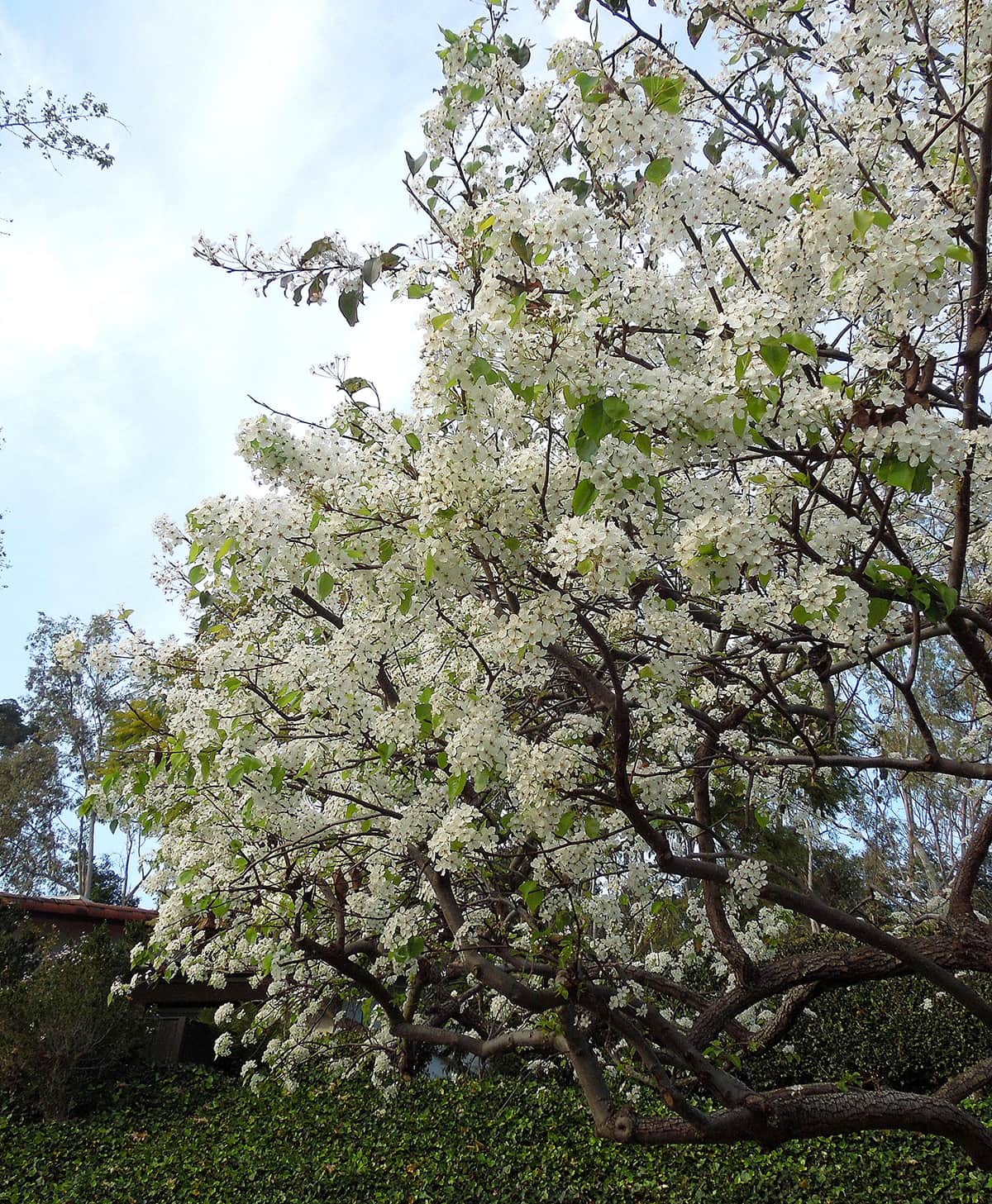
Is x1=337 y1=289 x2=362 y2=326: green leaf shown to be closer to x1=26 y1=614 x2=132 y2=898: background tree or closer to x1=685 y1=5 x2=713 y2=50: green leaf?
x1=685 y1=5 x2=713 y2=50: green leaf

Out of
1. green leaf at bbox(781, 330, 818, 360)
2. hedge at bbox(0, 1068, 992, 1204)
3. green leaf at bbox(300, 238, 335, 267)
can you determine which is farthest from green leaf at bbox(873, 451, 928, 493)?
hedge at bbox(0, 1068, 992, 1204)

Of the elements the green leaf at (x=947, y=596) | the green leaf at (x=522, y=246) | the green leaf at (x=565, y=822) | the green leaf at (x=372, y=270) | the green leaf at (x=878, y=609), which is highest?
the green leaf at (x=372, y=270)

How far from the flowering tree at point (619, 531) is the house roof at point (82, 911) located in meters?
6.45

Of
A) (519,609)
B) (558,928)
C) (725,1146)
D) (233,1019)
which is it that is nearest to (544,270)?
(519,609)

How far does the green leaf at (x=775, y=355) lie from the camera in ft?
5.90

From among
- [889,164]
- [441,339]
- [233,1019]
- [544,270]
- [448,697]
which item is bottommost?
[233,1019]

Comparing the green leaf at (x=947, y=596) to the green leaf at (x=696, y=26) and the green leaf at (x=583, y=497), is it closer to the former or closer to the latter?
the green leaf at (x=583, y=497)

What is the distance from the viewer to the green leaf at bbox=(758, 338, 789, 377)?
1800mm

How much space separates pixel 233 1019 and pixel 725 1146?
4.37 meters

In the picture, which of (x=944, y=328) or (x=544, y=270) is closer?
(x=544, y=270)

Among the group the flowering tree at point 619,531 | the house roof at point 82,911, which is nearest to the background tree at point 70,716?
the house roof at point 82,911

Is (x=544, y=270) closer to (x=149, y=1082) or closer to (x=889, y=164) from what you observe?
(x=889, y=164)

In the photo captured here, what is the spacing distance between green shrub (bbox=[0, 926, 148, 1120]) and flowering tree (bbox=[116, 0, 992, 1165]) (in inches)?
154

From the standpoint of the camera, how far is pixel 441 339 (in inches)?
79.4
